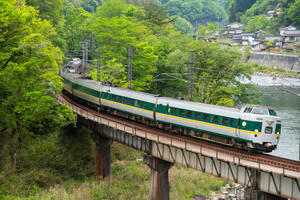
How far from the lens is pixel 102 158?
4059cm

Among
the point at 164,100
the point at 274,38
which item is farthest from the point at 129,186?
the point at 274,38

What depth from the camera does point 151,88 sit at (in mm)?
60125

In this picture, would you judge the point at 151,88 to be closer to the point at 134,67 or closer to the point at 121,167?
the point at 134,67

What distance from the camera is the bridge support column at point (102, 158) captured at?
40594mm

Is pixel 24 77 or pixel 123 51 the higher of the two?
pixel 123 51

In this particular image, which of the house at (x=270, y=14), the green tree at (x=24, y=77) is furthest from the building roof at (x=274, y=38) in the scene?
the green tree at (x=24, y=77)

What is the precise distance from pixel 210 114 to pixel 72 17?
242 ft

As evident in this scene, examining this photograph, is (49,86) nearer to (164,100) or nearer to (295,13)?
(164,100)

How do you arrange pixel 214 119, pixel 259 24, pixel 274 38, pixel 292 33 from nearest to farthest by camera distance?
pixel 214 119 < pixel 292 33 < pixel 274 38 < pixel 259 24

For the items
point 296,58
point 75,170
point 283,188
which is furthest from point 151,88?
point 296,58

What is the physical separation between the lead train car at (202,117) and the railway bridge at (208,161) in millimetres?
848

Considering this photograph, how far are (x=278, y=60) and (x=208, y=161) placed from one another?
298 feet

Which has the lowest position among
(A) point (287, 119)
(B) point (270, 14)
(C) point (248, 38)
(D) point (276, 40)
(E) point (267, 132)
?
(A) point (287, 119)

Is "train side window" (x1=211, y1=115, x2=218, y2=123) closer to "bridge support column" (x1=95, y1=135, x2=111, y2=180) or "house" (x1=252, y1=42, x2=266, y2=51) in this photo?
"bridge support column" (x1=95, y1=135, x2=111, y2=180)
